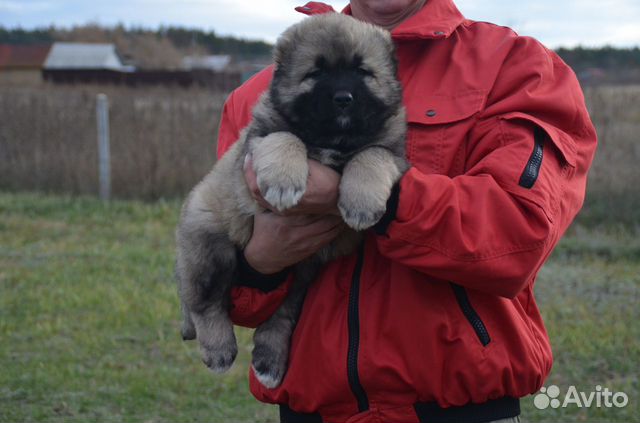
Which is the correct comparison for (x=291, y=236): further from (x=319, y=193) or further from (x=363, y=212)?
(x=363, y=212)

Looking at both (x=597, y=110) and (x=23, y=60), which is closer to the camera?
(x=597, y=110)

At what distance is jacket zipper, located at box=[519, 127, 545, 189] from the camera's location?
210cm

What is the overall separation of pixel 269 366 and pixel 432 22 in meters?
1.16

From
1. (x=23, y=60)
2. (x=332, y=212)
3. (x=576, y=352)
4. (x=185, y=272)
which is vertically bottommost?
(x=23, y=60)

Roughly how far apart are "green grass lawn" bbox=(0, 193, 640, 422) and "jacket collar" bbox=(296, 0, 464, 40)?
309cm

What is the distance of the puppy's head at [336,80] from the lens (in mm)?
2418

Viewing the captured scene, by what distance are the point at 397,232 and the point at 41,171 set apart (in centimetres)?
1155

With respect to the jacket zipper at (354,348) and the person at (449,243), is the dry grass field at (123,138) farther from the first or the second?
the jacket zipper at (354,348)

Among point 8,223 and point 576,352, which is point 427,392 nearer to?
point 576,352

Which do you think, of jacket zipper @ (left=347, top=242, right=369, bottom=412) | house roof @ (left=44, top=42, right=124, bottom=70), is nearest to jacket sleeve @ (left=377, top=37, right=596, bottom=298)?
jacket zipper @ (left=347, top=242, right=369, bottom=412)

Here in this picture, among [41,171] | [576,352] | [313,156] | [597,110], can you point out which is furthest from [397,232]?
[41,171]

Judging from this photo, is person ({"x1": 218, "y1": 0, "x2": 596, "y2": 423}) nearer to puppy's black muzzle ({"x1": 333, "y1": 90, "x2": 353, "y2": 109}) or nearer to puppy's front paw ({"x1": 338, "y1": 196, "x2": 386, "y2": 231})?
puppy's front paw ({"x1": 338, "y1": 196, "x2": 386, "y2": 231})

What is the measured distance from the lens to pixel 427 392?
228 centimetres

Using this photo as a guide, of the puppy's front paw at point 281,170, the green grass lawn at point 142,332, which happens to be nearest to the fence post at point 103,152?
the green grass lawn at point 142,332
